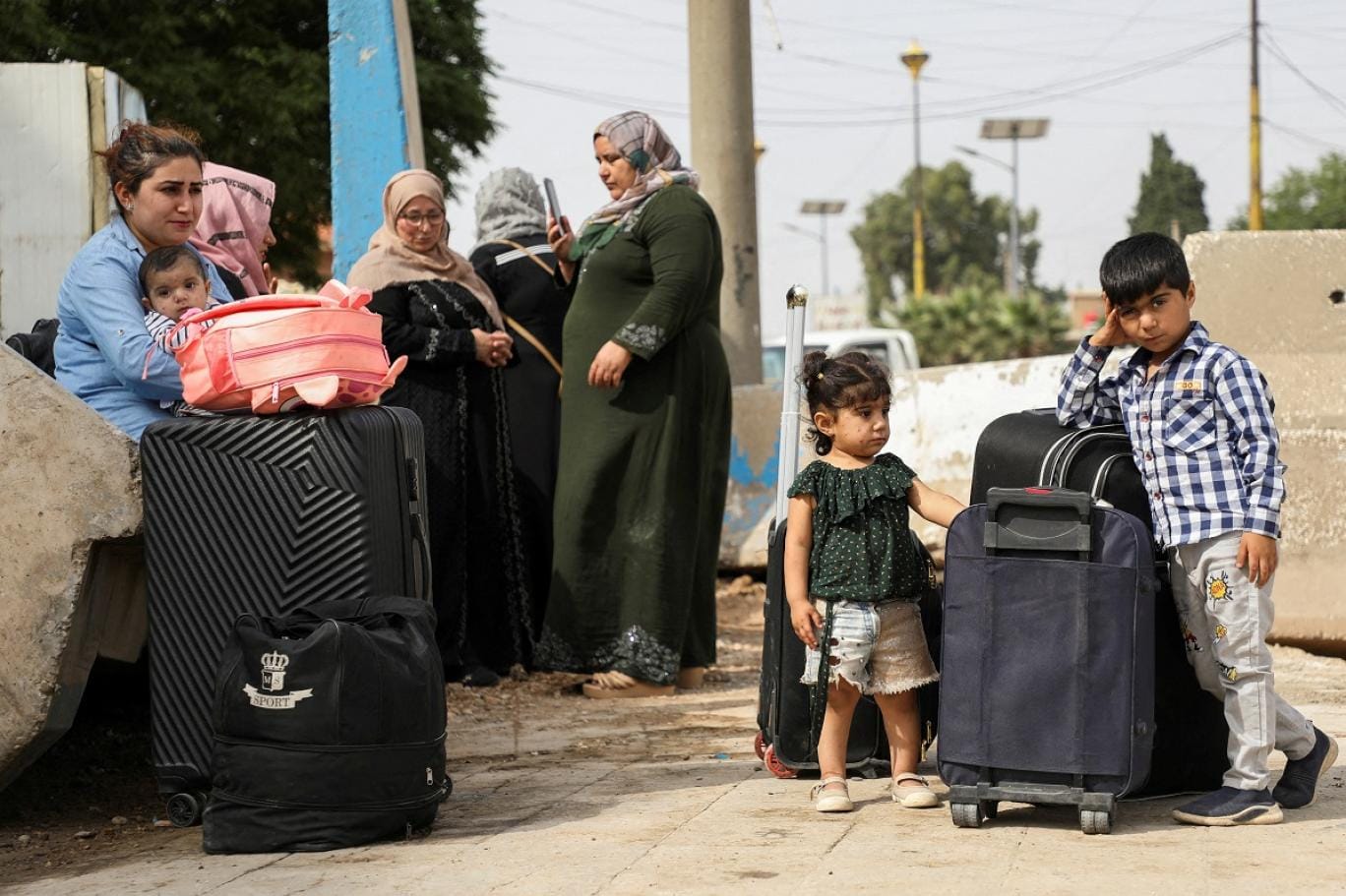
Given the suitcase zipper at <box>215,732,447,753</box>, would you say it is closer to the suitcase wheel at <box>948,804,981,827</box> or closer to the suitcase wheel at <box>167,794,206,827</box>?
the suitcase wheel at <box>167,794,206,827</box>

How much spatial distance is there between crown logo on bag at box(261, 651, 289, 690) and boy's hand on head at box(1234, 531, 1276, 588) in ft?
6.97

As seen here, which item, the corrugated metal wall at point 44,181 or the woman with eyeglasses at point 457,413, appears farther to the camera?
the corrugated metal wall at point 44,181

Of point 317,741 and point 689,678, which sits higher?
point 317,741

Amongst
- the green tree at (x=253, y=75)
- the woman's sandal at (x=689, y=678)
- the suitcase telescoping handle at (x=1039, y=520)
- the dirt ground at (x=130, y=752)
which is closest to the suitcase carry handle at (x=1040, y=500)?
the suitcase telescoping handle at (x=1039, y=520)

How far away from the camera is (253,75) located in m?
22.2

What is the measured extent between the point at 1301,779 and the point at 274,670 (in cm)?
239

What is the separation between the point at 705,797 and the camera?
4.44 m

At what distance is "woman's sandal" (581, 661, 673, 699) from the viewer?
6.45 metres

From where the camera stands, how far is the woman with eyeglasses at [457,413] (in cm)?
661

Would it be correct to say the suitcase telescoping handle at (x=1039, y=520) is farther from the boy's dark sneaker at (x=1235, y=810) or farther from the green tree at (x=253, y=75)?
the green tree at (x=253, y=75)

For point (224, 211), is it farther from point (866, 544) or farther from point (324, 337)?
point (866, 544)

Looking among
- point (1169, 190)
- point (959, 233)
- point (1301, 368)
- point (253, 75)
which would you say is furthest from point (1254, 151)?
point (959, 233)

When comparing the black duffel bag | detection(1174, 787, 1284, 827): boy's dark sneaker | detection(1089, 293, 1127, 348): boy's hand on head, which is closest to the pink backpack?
the black duffel bag

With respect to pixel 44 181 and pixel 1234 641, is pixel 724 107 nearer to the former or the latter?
pixel 44 181
